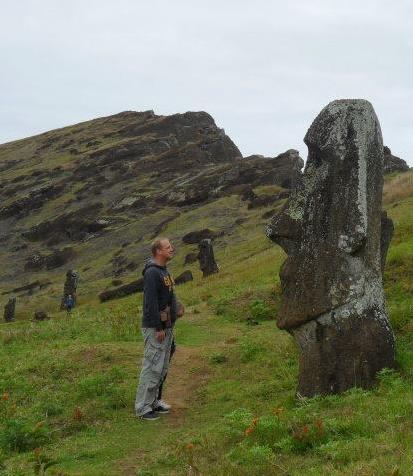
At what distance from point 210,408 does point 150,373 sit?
1110 mm

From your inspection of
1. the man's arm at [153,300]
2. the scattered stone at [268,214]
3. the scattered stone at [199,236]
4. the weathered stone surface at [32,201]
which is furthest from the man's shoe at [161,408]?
the weathered stone surface at [32,201]

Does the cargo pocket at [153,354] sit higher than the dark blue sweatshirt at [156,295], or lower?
lower

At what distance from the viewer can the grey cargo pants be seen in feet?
35.8

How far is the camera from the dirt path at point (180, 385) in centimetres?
890

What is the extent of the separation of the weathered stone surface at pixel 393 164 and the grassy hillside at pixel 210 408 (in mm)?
50910

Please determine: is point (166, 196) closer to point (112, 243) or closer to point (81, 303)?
point (112, 243)

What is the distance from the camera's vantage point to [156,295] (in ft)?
36.0

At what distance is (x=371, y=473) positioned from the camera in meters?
6.19

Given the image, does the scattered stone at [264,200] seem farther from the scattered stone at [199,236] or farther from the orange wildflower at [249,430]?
the orange wildflower at [249,430]

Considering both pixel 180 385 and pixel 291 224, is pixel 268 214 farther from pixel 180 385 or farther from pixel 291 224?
pixel 291 224

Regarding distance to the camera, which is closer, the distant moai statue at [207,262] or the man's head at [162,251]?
the man's head at [162,251]

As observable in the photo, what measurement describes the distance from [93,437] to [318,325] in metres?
3.59

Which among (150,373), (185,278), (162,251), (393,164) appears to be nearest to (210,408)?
(150,373)

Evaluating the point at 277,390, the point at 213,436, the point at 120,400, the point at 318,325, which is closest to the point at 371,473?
the point at 213,436
